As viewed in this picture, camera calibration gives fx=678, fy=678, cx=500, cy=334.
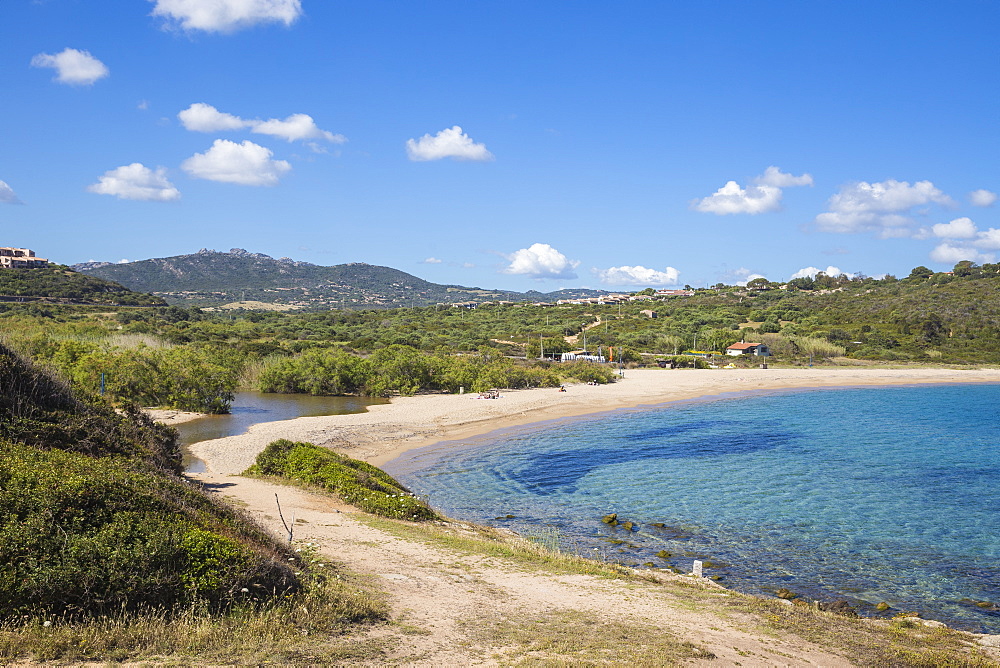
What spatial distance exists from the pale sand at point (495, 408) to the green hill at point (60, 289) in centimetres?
6196

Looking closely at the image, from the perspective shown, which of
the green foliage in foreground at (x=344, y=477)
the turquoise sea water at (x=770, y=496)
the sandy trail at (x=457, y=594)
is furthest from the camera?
the green foliage in foreground at (x=344, y=477)

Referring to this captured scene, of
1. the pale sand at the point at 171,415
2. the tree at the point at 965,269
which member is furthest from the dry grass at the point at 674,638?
the tree at the point at 965,269

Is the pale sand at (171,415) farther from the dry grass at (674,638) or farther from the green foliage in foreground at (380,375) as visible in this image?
the dry grass at (674,638)

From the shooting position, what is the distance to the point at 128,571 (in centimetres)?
715

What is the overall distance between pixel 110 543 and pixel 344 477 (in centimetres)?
1006

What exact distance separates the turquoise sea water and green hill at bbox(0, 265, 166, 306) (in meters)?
74.2

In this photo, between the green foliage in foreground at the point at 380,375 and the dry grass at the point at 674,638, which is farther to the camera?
the green foliage in foreground at the point at 380,375

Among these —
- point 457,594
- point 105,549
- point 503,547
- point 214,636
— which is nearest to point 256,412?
point 503,547

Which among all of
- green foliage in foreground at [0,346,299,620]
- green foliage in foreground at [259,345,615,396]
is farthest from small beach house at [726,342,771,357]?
green foliage in foreground at [0,346,299,620]

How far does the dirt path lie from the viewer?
25.1 feet

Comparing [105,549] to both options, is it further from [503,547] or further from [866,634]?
[866,634]

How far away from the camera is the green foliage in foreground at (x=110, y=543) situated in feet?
22.3

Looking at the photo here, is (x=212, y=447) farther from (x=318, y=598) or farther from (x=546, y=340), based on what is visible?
(x=546, y=340)

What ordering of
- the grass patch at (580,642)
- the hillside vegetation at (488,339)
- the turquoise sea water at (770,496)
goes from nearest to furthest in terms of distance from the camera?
the grass patch at (580,642)
the turquoise sea water at (770,496)
the hillside vegetation at (488,339)
